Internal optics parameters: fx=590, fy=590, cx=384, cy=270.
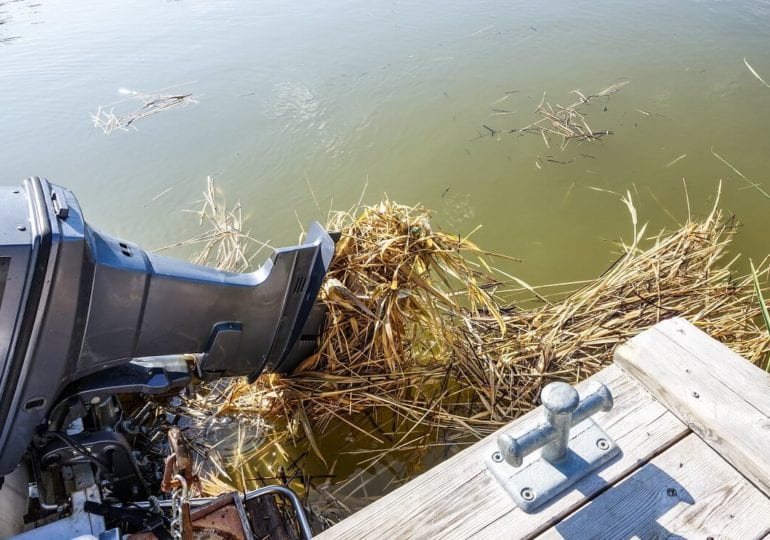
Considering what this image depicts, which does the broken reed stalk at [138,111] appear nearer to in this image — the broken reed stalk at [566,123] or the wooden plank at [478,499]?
the broken reed stalk at [566,123]

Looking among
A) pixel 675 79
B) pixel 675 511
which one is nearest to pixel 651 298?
pixel 675 511

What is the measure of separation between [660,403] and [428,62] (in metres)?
4.35

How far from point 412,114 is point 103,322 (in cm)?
321

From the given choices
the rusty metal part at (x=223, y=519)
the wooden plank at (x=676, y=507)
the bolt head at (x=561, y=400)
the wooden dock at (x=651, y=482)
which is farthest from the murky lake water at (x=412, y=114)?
the bolt head at (x=561, y=400)

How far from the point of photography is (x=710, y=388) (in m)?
1.09

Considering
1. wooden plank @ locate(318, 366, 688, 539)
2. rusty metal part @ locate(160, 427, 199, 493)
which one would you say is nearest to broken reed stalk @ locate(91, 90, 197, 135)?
rusty metal part @ locate(160, 427, 199, 493)

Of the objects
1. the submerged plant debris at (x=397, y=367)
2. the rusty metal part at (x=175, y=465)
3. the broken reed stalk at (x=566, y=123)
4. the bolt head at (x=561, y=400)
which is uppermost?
the bolt head at (x=561, y=400)

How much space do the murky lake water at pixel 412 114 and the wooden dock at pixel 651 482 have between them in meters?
2.08

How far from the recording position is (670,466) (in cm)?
101

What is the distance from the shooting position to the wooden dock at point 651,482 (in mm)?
936

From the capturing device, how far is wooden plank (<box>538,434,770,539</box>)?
36.3 inches

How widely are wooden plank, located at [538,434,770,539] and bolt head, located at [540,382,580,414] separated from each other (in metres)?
0.22

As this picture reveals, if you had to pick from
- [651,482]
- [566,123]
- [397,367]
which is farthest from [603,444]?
[566,123]

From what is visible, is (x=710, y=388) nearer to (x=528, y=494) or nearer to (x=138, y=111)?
(x=528, y=494)
